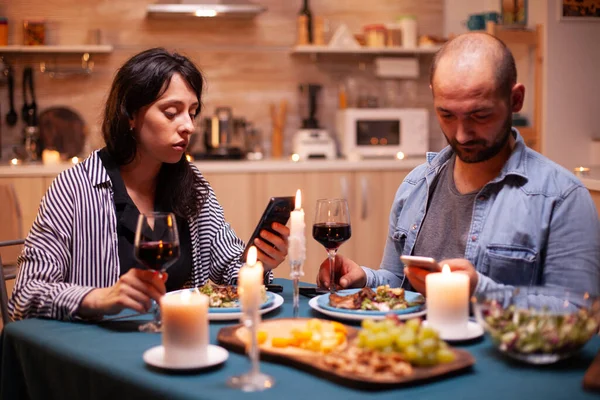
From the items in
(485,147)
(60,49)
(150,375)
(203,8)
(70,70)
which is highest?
(203,8)

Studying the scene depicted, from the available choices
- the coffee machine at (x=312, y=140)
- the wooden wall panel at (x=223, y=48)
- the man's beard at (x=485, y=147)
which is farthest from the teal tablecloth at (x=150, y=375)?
the wooden wall panel at (x=223, y=48)

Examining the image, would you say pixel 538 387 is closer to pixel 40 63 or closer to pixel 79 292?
pixel 79 292

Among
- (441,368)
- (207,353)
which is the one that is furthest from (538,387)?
(207,353)

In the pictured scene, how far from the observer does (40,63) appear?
5246mm

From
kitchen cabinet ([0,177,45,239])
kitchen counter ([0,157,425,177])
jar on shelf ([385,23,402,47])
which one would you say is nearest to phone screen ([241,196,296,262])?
kitchen counter ([0,157,425,177])

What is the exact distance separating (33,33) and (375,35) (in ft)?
7.44

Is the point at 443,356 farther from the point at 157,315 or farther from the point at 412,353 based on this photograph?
the point at 157,315

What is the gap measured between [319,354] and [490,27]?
384 cm

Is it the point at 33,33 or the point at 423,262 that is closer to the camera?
the point at 423,262

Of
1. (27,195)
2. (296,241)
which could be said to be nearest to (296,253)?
(296,241)

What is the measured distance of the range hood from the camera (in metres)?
4.93

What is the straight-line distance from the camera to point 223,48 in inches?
213

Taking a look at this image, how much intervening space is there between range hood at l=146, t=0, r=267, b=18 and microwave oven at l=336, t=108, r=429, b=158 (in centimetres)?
94

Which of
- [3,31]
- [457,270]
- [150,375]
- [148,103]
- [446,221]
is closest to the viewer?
[150,375]
